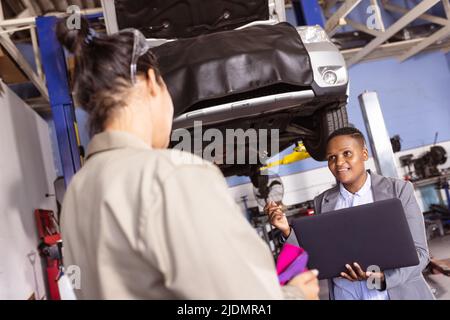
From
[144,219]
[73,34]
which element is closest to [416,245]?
[144,219]

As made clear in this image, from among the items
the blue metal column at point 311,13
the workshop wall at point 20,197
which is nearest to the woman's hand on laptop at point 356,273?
the blue metal column at point 311,13

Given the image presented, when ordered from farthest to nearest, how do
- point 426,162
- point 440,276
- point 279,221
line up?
point 426,162, point 440,276, point 279,221

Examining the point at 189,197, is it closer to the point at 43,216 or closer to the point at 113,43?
the point at 113,43

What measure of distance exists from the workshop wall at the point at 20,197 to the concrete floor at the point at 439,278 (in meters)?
3.20

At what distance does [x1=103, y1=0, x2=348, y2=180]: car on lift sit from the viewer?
2.03 m

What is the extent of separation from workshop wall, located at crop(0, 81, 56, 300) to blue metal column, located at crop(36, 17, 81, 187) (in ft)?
4.76

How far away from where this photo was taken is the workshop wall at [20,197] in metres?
3.49

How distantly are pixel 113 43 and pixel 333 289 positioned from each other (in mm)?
1610

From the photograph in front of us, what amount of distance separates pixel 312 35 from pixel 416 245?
1.40 meters

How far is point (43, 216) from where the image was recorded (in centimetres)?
474

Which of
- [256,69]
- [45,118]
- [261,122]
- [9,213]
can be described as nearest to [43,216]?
[9,213]

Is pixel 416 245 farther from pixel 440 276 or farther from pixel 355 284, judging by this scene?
pixel 440 276

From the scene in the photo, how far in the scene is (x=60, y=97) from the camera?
2508 mm

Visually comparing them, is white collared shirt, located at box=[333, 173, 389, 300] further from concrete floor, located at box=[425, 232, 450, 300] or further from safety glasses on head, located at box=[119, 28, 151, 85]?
concrete floor, located at box=[425, 232, 450, 300]
